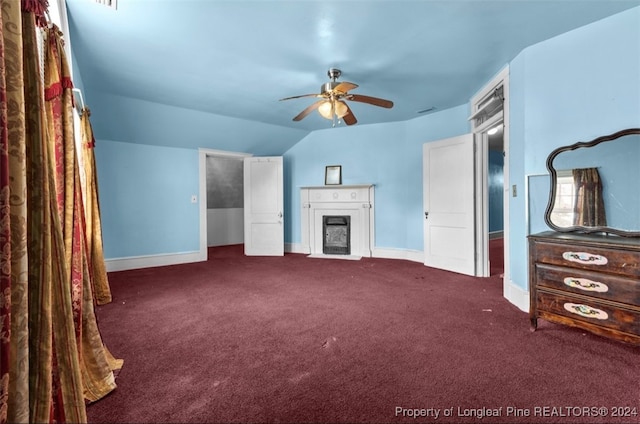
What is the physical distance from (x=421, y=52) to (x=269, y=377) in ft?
9.64

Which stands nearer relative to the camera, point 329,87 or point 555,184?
point 555,184

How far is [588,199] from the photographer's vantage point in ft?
7.75

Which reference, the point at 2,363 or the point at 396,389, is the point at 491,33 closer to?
the point at 396,389

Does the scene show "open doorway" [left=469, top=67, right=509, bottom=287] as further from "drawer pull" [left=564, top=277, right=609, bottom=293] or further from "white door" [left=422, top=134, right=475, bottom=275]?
"drawer pull" [left=564, top=277, right=609, bottom=293]

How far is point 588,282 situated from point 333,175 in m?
4.23

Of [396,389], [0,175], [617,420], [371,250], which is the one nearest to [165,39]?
[0,175]

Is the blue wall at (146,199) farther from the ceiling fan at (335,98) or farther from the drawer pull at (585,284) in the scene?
the drawer pull at (585,284)

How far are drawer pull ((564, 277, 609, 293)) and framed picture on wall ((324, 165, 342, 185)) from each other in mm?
4011

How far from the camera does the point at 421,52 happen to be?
9.26 feet

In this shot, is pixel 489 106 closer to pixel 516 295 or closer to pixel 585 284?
pixel 516 295

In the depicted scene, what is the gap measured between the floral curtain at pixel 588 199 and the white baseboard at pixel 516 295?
787 mm

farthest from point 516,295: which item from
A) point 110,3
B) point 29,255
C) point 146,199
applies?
point 146,199

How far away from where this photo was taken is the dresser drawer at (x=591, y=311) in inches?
→ 73.5

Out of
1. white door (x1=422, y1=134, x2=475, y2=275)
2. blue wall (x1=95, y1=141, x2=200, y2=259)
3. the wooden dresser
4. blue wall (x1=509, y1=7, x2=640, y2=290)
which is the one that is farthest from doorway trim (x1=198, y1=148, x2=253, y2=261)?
the wooden dresser
